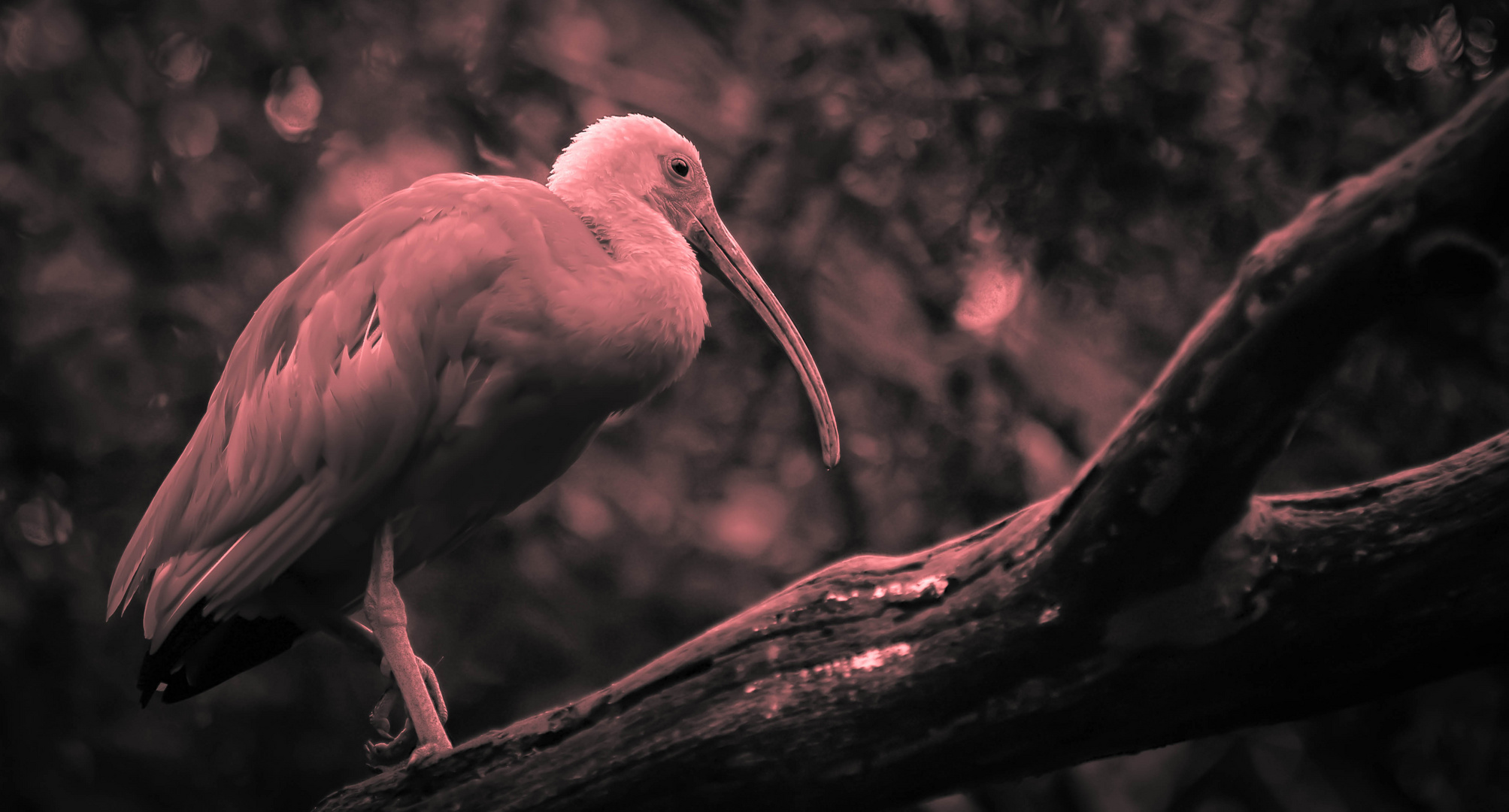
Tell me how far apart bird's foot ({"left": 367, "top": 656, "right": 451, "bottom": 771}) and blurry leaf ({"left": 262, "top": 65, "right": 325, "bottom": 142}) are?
6.83 ft

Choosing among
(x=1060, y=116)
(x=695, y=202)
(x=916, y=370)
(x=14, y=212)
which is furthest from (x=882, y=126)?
(x=14, y=212)

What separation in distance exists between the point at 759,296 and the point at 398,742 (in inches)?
43.4

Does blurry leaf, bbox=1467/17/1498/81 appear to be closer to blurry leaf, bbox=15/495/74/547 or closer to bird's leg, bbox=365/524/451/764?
bird's leg, bbox=365/524/451/764

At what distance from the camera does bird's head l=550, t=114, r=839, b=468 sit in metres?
2.05

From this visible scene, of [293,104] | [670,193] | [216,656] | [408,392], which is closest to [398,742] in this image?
[216,656]

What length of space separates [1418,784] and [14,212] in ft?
14.9

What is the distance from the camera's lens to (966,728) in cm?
138

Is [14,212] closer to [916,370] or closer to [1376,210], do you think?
[916,370]

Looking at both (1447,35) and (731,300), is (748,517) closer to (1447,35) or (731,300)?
(731,300)

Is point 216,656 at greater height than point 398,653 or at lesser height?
greater

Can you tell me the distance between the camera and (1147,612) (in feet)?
4.21

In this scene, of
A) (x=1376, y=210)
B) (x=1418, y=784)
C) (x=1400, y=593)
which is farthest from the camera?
(x=1418, y=784)

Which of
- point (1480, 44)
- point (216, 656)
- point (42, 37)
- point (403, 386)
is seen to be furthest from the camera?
point (42, 37)

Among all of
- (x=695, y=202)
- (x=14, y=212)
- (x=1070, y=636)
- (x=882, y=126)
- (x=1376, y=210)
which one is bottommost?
(x=1070, y=636)
